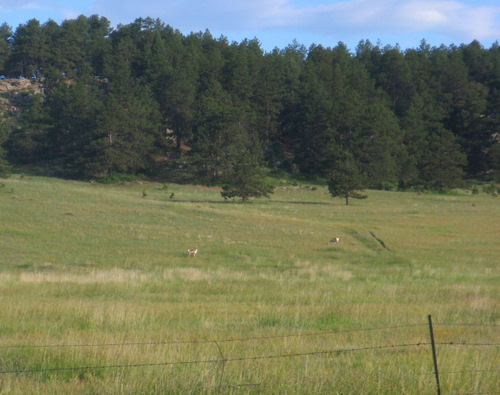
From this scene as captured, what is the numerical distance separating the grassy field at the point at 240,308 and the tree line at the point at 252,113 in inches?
1176

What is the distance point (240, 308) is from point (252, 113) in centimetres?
8057

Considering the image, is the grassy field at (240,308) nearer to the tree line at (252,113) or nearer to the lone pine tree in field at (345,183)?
the lone pine tree in field at (345,183)

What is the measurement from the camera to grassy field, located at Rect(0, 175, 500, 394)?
6520 mm

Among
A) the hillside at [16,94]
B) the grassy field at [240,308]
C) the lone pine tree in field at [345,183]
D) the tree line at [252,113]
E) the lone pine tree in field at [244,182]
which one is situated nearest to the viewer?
the grassy field at [240,308]

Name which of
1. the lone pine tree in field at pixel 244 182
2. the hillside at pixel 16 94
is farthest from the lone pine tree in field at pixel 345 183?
the hillside at pixel 16 94

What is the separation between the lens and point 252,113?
299 ft

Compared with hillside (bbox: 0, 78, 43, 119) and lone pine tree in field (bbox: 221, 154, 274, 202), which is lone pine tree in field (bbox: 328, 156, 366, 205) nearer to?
lone pine tree in field (bbox: 221, 154, 274, 202)

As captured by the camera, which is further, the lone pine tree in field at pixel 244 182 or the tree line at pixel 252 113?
the tree line at pixel 252 113

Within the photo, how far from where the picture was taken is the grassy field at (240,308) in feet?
21.4

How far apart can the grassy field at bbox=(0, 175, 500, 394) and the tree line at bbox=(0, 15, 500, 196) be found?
29.9 meters

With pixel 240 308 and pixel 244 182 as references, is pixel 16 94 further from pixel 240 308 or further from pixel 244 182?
pixel 240 308

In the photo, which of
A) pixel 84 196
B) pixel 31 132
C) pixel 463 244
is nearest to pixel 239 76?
pixel 31 132

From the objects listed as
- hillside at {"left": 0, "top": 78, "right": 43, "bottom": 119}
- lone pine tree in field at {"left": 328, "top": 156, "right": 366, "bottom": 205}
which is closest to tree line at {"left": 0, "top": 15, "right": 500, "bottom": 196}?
lone pine tree in field at {"left": 328, "top": 156, "right": 366, "bottom": 205}

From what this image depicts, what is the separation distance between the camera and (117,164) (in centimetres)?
7975
